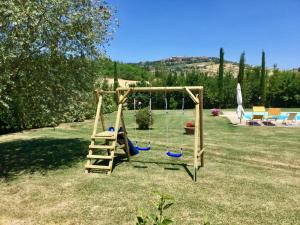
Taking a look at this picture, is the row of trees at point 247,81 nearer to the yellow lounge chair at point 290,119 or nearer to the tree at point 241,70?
the tree at point 241,70

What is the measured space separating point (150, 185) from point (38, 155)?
6080 millimetres

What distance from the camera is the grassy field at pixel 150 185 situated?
7.22m

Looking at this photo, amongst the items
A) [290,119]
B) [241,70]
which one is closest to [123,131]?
[290,119]

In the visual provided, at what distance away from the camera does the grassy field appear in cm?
722

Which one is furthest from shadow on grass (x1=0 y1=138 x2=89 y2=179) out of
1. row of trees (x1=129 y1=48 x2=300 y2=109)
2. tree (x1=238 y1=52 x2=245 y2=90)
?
tree (x1=238 y1=52 x2=245 y2=90)

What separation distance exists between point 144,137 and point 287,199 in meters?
10.8

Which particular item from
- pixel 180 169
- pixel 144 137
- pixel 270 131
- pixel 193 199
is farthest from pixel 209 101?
pixel 193 199

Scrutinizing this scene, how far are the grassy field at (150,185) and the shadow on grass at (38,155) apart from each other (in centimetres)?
4

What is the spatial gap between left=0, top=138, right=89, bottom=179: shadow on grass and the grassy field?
35mm

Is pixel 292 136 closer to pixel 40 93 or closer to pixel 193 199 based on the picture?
pixel 193 199

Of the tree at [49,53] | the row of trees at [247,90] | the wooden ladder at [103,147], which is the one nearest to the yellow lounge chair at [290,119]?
the wooden ladder at [103,147]

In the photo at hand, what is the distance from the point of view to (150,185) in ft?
30.2

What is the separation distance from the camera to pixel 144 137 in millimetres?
18359

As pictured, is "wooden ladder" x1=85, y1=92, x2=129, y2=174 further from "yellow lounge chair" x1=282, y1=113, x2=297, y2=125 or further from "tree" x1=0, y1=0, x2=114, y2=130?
"yellow lounge chair" x1=282, y1=113, x2=297, y2=125
